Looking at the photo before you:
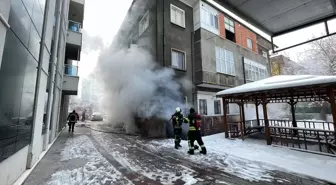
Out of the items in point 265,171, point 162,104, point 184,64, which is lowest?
point 265,171

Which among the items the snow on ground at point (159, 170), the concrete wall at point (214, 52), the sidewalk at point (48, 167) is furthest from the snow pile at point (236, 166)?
the concrete wall at point (214, 52)

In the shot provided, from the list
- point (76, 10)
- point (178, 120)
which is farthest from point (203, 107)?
point (76, 10)

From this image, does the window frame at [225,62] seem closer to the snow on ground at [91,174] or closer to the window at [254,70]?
the window at [254,70]

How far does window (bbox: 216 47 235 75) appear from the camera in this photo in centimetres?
1235

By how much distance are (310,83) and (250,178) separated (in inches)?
176

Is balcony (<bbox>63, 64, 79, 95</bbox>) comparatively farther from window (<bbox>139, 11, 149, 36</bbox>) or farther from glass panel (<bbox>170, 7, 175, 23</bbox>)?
glass panel (<bbox>170, 7, 175, 23</bbox>)

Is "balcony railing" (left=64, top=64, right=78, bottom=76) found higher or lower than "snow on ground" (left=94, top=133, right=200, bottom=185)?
higher

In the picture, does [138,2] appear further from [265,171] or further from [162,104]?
[265,171]

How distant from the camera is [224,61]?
12758mm

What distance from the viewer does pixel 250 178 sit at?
3781 millimetres

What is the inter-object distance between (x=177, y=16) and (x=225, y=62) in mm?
5274

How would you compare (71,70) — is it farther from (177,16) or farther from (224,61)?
(224,61)

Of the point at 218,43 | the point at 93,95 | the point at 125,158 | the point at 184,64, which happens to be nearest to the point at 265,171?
the point at 125,158

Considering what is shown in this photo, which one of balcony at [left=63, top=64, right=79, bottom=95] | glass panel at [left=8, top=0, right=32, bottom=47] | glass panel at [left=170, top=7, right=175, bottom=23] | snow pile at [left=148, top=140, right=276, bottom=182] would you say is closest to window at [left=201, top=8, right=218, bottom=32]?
glass panel at [left=170, top=7, right=175, bottom=23]
